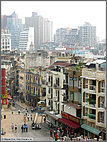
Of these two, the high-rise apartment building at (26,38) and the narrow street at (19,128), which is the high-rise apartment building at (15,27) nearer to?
the high-rise apartment building at (26,38)

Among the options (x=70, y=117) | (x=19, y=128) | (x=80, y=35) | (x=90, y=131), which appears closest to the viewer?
(x=90, y=131)

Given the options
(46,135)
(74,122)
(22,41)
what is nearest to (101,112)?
A: (74,122)

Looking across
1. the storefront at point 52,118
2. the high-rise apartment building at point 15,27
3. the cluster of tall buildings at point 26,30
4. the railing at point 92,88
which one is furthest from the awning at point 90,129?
the high-rise apartment building at point 15,27

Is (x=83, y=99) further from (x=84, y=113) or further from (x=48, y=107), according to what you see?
(x=48, y=107)

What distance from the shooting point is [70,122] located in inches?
869

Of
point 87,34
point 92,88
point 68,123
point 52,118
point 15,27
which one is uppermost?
point 15,27

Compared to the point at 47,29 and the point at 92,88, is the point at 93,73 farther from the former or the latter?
the point at 47,29

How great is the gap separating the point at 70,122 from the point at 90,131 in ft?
9.18

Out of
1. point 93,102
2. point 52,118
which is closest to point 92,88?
point 93,102

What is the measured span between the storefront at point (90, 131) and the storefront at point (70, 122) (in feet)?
2.11

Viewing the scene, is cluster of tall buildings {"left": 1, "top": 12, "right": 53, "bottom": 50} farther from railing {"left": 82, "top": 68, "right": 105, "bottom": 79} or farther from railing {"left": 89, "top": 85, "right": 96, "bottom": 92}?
railing {"left": 89, "top": 85, "right": 96, "bottom": 92}

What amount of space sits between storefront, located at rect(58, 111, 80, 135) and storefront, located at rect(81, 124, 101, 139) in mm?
644

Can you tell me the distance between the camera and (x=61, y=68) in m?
26.2

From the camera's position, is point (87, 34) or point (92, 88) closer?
point (92, 88)
